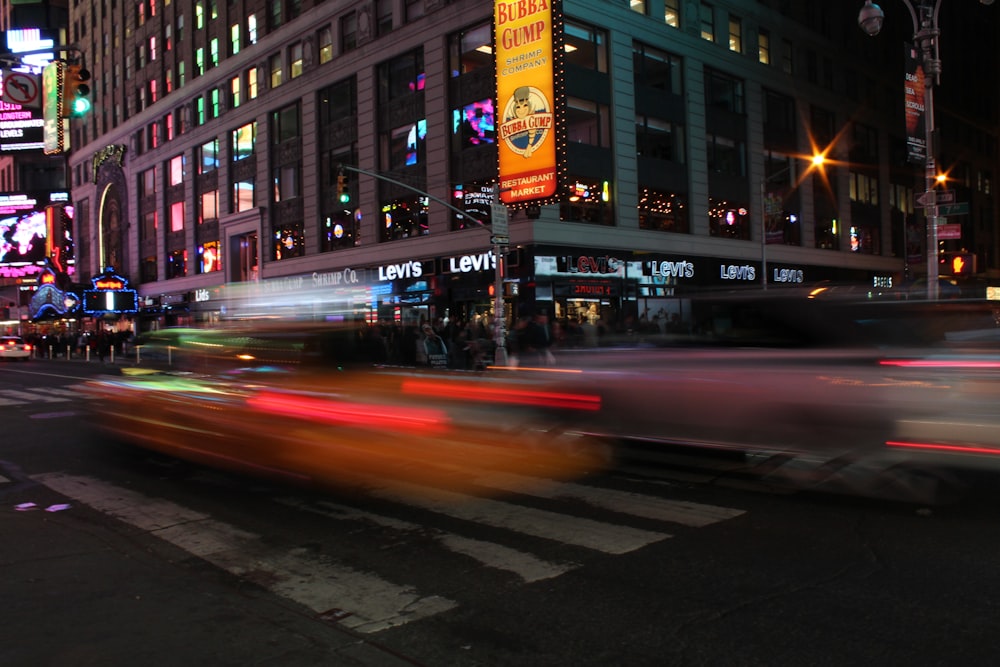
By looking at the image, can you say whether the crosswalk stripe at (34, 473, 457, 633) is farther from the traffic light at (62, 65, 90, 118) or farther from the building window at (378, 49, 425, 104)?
the building window at (378, 49, 425, 104)

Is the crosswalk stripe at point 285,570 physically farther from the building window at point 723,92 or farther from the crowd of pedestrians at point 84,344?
the crowd of pedestrians at point 84,344

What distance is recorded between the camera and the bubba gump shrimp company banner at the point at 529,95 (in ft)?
76.0

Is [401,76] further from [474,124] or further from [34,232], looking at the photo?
[34,232]

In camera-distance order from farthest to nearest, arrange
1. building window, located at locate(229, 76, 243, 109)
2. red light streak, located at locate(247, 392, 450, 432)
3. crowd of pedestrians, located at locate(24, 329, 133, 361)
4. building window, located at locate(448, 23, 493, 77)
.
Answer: building window, located at locate(229, 76, 243, 109) < crowd of pedestrians, located at locate(24, 329, 133, 361) < building window, located at locate(448, 23, 493, 77) < red light streak, located at locate(247, 392, 450, 432)

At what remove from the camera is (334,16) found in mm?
35594

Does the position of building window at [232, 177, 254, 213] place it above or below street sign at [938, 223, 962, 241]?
above

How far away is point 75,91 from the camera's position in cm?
1305

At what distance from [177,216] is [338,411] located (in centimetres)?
4808

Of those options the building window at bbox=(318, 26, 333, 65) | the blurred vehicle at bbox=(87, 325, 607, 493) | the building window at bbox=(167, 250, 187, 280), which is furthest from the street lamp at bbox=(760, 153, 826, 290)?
the building window at bbox=(167, 250, 187, 280)

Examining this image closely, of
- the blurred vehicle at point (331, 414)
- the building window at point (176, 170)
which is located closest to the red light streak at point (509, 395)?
the blurred vehicle at point (331, 414)

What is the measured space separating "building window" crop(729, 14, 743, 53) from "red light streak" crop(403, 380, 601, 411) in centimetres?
3098

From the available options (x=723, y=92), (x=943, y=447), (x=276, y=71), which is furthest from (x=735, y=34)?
(x=943, y=447)

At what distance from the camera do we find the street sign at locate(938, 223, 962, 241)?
713 inches

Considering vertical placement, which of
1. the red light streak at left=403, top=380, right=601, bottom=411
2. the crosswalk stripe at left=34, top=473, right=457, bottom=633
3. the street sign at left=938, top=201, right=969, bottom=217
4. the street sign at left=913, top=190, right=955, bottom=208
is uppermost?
the street sign at left=913, top=190, right=955, bottom=208
